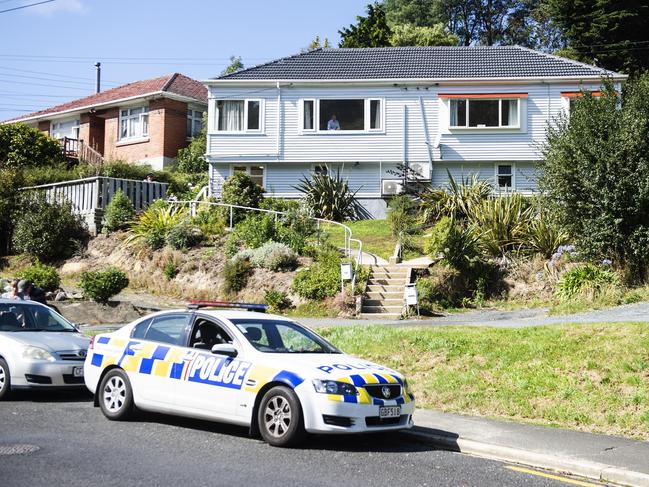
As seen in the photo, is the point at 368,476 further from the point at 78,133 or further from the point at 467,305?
the point at 78,133

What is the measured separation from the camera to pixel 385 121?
33.8 metres

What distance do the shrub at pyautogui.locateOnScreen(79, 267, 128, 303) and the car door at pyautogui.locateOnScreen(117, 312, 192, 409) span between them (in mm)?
10366

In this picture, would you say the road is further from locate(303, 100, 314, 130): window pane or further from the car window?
locate(303, 100, 314, 130): window pane

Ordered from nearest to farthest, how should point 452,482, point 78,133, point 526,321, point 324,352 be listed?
point 452,482 < point 324,352 < point 526,321 < point 78,133

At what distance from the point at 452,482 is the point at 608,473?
1.58 metres

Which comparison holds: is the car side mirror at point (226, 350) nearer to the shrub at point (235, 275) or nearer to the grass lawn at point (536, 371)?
the grass lawn at point (536, 371)

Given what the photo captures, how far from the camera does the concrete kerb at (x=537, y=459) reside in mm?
7574

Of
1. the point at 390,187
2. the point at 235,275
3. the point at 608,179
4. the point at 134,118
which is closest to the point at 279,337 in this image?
the point at 235,275

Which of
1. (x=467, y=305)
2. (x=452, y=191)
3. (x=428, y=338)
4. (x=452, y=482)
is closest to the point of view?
(x=452, y=482)

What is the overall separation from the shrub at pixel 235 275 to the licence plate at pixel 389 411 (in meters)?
13.7

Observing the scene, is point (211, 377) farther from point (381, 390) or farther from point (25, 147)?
point (25, 147)

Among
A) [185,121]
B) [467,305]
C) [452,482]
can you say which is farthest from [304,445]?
[185,121]

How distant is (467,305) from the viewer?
20.9 meters

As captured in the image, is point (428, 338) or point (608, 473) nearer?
point (608, 473)
